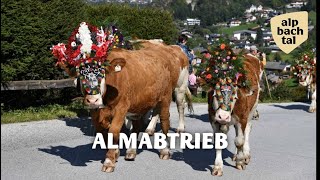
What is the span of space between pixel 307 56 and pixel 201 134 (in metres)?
5.73

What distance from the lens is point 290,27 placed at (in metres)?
16.9

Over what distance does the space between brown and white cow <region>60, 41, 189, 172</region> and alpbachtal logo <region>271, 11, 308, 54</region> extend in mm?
8159

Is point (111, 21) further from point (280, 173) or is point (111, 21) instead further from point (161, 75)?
point (280, 173)

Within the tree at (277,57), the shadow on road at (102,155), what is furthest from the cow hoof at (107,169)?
the tree at (277,57)

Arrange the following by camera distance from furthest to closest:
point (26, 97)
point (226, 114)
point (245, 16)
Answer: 1. point (245, 16)
2. point (26, 97)
3. point (226, 114)

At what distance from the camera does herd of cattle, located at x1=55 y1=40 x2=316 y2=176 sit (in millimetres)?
7176

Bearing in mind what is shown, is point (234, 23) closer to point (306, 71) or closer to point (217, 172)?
point (306, 71)

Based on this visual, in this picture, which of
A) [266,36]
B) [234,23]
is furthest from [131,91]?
[234,23]

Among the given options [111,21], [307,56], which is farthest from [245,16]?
[111,21]

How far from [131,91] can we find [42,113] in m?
5.57

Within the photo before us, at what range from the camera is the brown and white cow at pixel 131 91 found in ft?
23.7

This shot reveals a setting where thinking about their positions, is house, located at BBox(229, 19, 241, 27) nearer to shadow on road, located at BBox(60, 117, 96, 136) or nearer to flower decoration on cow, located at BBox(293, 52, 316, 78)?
flower decoration on cow, located at BBox(293, 52, 316, 78)

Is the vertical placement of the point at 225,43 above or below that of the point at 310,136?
above

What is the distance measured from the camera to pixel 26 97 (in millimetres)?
13398
